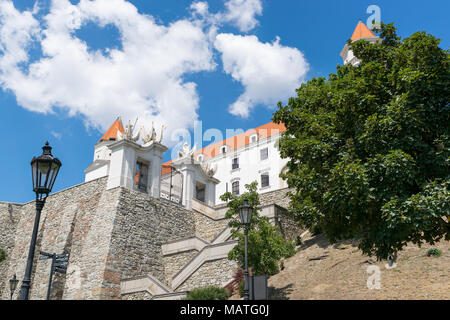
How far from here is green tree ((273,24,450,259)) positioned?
10.1 m

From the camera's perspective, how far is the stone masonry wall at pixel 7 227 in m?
31.2

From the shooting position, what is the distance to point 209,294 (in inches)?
693

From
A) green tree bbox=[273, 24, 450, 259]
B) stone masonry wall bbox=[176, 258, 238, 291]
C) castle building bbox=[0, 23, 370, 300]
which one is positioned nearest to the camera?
green tree bbox=[273, 24, 450, 259]

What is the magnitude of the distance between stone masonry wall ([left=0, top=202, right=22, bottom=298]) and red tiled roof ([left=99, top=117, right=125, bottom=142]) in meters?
18.3

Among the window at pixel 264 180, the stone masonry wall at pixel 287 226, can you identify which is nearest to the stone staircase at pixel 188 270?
the stone masonry wall at pixel 287 226

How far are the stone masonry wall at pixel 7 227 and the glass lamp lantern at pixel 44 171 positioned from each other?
89.0 feet

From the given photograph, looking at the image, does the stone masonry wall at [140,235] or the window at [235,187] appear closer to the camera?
the stone masonry wall at [140,235]

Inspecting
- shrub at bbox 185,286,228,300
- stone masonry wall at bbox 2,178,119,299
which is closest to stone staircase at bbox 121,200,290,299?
shrub at bbox 185,286,228,300

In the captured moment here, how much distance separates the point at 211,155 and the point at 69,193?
27820 mm

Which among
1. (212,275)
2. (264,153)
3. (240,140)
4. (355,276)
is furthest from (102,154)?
(355,276)

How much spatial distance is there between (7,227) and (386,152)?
31.1 meters

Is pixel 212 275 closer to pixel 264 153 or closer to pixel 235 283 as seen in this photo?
pixel 235 283

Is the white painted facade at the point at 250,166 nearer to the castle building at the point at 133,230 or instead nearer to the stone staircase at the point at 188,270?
the castle building at the point at 133,230

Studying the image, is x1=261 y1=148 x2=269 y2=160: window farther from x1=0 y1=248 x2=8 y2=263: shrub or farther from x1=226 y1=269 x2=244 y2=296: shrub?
x1=226 y1=269 x2=244 y2=296: shrub
